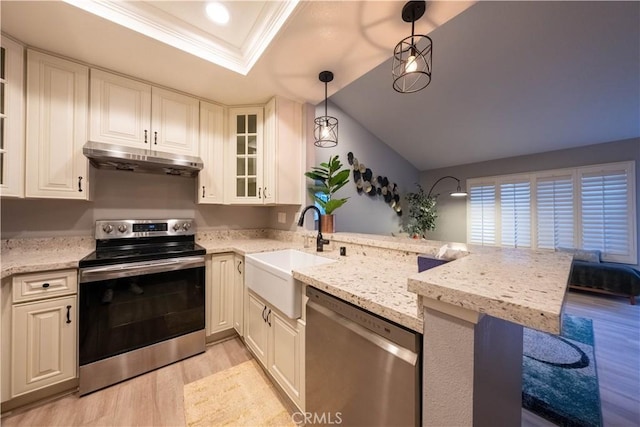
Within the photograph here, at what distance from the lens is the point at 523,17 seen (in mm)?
2166

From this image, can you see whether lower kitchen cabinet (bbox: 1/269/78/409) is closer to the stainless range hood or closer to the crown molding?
the stainless range hood

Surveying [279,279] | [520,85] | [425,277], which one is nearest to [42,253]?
[279,279]

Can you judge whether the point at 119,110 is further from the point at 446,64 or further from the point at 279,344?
the point at 446,64

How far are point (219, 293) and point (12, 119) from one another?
5.89 ft

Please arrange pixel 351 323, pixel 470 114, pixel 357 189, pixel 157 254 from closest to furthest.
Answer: pixel 351 323
pixel 157 254
pixel 470 114
pixel 357 189

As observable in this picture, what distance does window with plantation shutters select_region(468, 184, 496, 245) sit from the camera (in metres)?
4.59

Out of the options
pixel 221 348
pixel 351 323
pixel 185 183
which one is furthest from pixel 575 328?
pixel 185 183

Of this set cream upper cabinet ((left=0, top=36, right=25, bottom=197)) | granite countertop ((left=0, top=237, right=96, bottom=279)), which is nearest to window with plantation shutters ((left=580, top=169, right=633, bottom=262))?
granite countertop ((left=0, top=237, right=96, bottom=279))

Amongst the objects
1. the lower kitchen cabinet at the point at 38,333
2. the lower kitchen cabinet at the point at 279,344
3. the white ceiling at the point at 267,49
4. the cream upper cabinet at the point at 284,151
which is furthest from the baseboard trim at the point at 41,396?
the white ceiling at the point at 267,49

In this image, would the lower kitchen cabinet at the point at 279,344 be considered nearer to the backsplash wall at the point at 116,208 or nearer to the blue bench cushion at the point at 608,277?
the backsplash wall at the point at 116,208

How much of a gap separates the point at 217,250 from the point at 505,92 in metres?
3.95

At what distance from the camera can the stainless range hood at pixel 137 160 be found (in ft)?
5.36

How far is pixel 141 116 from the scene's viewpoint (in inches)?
76.2

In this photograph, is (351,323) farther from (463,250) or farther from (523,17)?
(523,17)
